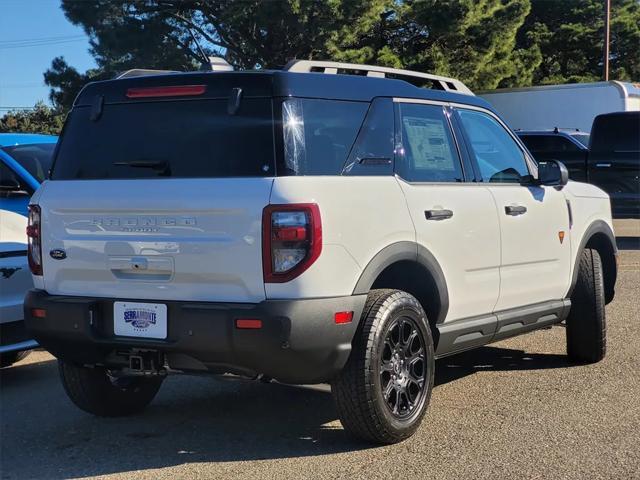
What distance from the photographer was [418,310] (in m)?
4.58

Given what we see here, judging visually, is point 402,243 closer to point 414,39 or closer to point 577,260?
point 577,260

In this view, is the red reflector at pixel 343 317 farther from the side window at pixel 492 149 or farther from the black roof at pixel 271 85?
the side window at pixel 492 149

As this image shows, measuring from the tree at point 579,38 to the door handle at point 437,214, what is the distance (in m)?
35.0

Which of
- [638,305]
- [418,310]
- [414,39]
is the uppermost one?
[414,39]

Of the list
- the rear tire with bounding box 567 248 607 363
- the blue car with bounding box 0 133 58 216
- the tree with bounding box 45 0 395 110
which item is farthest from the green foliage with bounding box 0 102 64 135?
the rear tire with bounding box 567 248 607 363

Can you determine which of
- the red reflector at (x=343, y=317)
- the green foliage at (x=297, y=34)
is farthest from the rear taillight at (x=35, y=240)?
the green foliage at (x=297, y=34)

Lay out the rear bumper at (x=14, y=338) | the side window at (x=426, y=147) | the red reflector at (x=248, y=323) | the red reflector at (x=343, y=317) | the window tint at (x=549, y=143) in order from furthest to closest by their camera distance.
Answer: the window tint at (x=549, y=143), the rear bumper at (x=14, y=338), the side window at (x=426, y=147), the red reflector at (x=343, y=317), the red reflector at (x=248, y=323)

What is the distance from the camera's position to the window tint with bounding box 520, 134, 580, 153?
17781 millimetres

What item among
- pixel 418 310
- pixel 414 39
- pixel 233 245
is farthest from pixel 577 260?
pixel 414 39

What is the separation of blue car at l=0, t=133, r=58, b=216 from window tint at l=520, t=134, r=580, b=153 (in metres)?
12.4

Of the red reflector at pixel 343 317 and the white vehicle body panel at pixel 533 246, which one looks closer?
the red reflector at pixel 343 317

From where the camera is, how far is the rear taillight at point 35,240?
4582 mm

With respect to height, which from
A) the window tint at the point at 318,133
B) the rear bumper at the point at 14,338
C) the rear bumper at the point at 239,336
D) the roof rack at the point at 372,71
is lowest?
the rear bumper at the point at 14,338

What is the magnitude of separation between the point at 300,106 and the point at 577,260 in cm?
288
